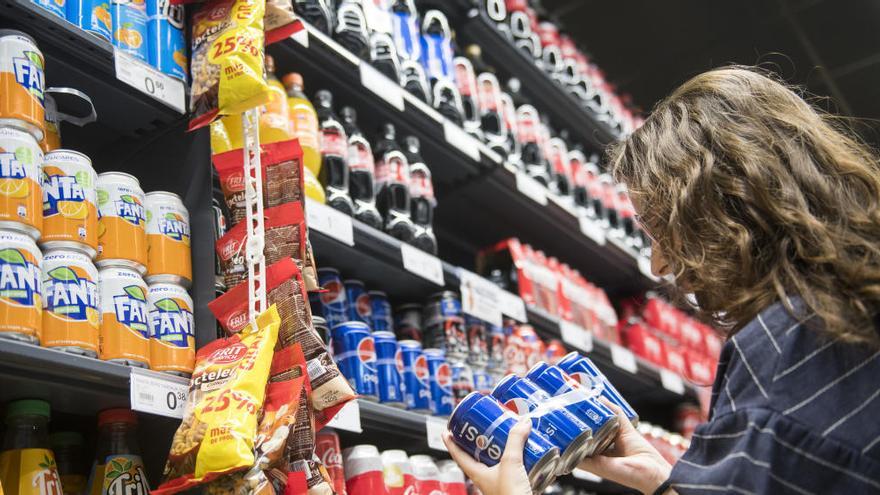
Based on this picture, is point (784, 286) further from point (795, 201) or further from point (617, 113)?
point (617, 113)

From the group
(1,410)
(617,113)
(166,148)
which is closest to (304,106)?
(166,148)

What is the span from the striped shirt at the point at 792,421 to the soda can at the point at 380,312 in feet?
4.22


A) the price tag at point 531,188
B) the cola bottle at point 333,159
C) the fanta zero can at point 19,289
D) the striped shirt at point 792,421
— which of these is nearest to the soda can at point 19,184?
the fanta zero can at point 19,289

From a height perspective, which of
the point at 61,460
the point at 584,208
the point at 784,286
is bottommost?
the point at 784,286

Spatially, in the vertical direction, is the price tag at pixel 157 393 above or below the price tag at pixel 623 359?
below

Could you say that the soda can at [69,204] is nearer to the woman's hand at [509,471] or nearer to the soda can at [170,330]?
the soda can at [170,330]

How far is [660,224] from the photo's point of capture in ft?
3.84

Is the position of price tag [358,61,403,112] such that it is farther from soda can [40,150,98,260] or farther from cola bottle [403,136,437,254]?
soda can [40,150,98,260]

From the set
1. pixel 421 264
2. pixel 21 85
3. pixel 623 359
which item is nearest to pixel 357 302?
pixel 421 264

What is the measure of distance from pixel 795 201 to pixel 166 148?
1.13 meters

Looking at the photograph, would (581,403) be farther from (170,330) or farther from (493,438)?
(170,330)

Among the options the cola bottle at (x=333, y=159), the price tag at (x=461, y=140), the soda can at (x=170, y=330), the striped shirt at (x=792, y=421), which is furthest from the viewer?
the price tag at (x=461, y=140)

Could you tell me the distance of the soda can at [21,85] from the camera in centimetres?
131

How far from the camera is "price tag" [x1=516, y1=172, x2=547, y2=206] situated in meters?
2.74
